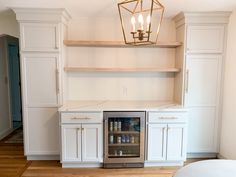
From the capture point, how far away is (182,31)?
10.7ft

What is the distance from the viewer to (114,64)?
11.8 feet

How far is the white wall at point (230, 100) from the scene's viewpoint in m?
3.07

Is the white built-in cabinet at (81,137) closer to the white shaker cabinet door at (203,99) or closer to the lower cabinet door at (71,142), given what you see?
the lower cabinet door at (71,142)

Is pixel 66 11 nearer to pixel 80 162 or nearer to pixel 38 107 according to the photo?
pixel 38 107

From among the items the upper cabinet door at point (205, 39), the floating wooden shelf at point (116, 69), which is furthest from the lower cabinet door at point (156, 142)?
the upper cabinet door at point (205, 39)

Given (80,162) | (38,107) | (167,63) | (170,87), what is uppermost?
(167,63)

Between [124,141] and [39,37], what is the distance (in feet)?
6.58

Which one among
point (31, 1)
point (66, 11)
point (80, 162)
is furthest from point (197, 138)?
point (31, 1)

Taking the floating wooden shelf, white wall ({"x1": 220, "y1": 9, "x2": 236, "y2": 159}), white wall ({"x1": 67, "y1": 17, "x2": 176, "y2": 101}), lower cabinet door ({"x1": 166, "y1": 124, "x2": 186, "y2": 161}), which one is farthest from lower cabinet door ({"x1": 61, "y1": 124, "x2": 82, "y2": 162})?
white wall ({"x1": 220, "y1": 9, "x2": 236, "y2": 159})

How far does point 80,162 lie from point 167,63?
217 cm

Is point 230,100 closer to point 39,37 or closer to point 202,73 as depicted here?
point 202,73

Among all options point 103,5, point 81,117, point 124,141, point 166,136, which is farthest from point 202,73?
point 81,117

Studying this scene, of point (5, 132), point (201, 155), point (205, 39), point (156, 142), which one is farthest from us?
point (5, 132)

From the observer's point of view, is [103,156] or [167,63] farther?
[167,63]
